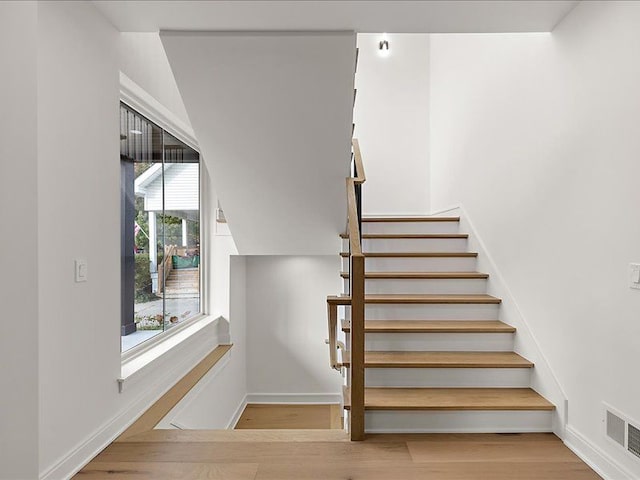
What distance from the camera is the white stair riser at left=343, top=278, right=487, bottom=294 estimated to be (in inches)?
140

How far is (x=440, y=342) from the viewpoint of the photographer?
2986mm

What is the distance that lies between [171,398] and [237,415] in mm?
1938

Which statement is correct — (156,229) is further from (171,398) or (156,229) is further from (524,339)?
(524,339)

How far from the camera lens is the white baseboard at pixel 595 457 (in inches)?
77.9

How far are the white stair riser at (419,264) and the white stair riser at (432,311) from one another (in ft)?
2.00

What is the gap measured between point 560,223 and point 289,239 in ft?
7.95

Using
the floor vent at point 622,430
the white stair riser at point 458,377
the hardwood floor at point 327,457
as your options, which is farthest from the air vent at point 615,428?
the white stair riser at point 458,377

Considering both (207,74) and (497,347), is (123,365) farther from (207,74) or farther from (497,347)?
(497,347)

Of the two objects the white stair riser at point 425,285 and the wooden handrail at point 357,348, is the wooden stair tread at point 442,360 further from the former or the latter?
the white stair riser at point 425,285

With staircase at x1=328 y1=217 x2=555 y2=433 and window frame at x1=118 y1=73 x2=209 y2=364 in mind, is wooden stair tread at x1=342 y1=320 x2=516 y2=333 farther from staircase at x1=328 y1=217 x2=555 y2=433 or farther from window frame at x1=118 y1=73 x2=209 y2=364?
window frame at x1=118 y1=73 x2=209 y2=364

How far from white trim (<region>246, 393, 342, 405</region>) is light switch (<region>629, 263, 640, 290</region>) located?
3.82 meters

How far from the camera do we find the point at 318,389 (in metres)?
5.24

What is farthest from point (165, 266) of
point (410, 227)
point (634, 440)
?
point (634, 440)

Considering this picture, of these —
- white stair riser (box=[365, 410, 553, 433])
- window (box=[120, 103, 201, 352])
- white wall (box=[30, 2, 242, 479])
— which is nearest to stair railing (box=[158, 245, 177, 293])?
window (box=[120, 103, 201, 352])
